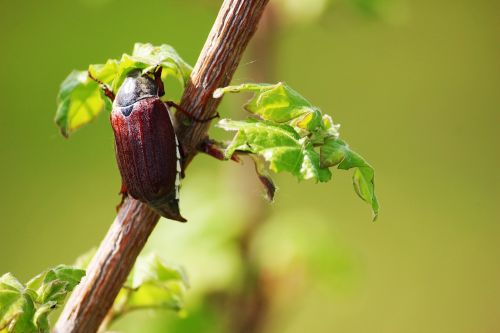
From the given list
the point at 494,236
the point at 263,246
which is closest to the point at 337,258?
the point at 263,246

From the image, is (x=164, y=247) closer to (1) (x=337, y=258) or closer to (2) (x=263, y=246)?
(2) (x=263, y=246)

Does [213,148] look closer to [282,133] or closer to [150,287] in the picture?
[282,133]

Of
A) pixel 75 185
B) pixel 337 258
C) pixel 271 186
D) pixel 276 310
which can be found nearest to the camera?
pixel 271 186

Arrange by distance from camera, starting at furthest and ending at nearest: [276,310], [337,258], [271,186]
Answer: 1. [337,258]
2. [276,310]
3. [271,186]

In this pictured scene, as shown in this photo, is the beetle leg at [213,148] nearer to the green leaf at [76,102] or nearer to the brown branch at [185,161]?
the brown branch at [185,161]

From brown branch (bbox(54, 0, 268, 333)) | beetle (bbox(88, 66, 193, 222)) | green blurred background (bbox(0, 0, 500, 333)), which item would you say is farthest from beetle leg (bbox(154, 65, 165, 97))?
green blurred background (bbox(0, 0, 500, 333))

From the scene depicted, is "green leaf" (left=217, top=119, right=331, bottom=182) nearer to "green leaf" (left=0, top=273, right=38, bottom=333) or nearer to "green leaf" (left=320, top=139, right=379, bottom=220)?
"green leaf" (left=320, top=139, right=379, bottom=220)
